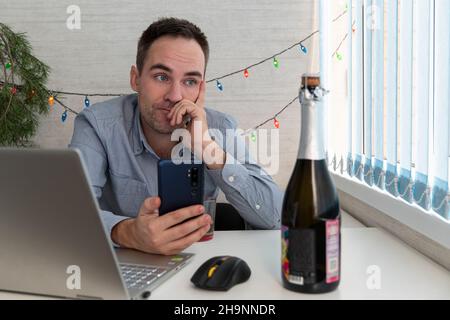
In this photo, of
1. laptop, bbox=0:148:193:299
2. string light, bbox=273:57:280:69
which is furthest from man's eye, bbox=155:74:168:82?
laptop, bbox=0:148:193:299

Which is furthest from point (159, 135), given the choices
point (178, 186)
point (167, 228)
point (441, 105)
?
point (441, 105)

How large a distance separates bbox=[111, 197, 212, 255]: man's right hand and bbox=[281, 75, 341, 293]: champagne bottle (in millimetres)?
230

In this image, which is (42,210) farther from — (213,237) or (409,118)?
(409,118)

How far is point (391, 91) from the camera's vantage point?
129 centimetres

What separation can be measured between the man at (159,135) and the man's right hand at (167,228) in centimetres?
33

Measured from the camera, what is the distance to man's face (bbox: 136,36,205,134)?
1.49 m

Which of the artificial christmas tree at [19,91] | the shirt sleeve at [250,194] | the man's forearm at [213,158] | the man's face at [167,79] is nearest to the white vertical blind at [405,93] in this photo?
the shirt sleeve at [250,194]

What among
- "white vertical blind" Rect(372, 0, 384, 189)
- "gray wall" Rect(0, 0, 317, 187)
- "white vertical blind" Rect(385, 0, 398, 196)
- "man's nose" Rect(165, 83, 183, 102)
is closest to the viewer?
"white vertical blind" Rect(385, 0, 398, 196)

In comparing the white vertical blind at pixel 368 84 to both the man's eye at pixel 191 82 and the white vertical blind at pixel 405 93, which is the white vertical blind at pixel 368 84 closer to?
the white vertical blind at pixel 405 93

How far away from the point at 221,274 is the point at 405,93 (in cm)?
70

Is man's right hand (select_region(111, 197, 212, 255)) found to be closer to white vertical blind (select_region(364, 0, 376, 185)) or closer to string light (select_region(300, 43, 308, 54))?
white vertical blind (select_region(364, 0, 376, 185))

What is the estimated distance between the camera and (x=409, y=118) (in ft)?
3.88

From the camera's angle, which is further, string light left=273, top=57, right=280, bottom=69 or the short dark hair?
string light left=273, top=57, right=280, bottom=69

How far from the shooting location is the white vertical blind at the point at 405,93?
3.84ft
